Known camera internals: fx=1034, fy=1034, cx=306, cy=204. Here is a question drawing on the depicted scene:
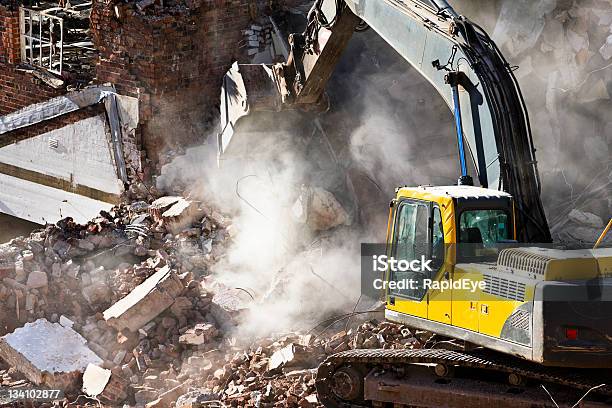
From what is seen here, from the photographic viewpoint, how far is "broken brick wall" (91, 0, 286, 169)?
551 inches

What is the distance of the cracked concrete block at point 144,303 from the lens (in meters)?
11.0

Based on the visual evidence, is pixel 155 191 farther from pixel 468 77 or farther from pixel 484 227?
pixel 484 227

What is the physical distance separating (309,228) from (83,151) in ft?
14.2

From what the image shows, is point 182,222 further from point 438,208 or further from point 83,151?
point 438,208

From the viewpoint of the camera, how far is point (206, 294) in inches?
452

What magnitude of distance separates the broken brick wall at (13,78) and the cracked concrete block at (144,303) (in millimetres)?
4894

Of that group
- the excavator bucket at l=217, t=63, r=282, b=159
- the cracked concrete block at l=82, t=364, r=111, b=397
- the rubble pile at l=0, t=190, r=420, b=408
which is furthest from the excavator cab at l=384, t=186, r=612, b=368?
the excavator bucket at l=217, t=63, r=282, b=159

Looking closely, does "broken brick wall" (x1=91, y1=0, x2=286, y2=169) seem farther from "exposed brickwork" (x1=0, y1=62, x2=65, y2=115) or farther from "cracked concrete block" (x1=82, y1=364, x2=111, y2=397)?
"cracked concrete block" (x1=82, y1=364, x2=111, y2=397)

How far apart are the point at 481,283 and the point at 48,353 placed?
16.5ft

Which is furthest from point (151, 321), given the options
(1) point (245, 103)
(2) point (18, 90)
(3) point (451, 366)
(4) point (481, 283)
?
(2) point (18, 90)

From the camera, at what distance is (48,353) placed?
10.7 meters

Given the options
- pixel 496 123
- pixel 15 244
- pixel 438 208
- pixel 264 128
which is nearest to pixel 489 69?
pixel 496 123

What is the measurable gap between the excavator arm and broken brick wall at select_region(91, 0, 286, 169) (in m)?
2.93

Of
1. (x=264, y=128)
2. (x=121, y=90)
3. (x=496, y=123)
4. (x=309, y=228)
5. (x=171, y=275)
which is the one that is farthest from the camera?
(x=121, y=90)
